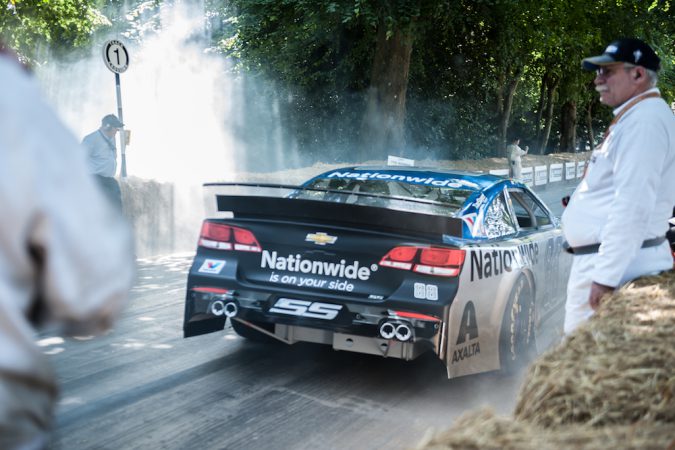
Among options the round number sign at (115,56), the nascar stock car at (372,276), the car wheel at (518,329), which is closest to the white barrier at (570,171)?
the round number sign at (115,56)

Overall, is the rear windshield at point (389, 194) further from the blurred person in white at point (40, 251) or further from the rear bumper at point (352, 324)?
the blurred person in white at point (40, 251)

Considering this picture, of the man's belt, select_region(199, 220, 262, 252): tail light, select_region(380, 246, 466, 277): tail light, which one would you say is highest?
the man's belt

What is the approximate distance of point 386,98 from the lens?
1877 cm

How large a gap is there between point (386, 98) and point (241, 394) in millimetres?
14391

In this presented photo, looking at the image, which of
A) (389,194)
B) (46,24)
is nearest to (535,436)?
(389,194)

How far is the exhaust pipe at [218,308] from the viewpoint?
5.32 m

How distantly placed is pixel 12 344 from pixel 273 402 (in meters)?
3.87

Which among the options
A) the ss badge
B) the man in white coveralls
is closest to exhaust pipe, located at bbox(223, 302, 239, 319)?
the ss badge

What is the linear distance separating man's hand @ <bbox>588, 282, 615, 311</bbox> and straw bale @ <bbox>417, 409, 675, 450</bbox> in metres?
1.30

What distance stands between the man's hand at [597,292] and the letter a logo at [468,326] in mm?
1752

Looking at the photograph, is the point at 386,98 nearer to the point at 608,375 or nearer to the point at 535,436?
the point at 608,375

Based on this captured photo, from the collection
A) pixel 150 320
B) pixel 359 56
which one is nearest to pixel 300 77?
pixel 359 56

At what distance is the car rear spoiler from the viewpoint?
500 centimetres

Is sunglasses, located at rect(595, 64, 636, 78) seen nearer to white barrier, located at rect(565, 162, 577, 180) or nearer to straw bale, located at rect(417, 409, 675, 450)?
straw bale, located at rect(417, 409, 675, 450)
